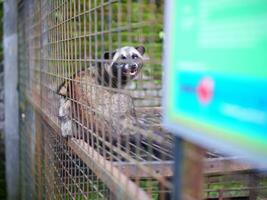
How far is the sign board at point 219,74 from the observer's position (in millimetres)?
795

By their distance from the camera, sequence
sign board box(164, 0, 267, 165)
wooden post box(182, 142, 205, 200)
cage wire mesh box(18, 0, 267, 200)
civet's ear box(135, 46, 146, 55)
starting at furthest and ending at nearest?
civet's ear box(135, 46, 146, 55) < cage wire mesh box(18, 0, 267, 200) < wooden post box(182, 142, 205, 200) < sign board box(164, 0, 267, 165)

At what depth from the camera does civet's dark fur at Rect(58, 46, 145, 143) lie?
1.82m

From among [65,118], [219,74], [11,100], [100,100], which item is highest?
[219,74]

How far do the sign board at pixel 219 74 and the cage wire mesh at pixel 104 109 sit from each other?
15cm

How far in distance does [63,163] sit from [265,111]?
2141 millimetres

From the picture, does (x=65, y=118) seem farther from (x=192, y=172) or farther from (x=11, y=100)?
(x=11, y=100)

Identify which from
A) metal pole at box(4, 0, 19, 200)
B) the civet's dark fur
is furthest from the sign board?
metal pole at box(4, 0, 19, 200)

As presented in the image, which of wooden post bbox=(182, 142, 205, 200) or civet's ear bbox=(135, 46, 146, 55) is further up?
civet's ear bbox=(135, 46, 146, 55)

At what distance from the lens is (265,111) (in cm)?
77

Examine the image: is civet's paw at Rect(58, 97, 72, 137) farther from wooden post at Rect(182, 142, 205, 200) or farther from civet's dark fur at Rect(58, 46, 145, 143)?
wooden post at Rect(182, 142, 205, 200)

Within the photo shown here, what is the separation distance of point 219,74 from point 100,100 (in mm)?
1277

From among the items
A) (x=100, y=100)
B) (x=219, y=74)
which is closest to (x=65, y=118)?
(x=100, y=100)

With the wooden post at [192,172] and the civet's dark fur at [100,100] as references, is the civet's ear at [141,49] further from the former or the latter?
the wooden post at [192,172]

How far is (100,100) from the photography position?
213 centimetres
